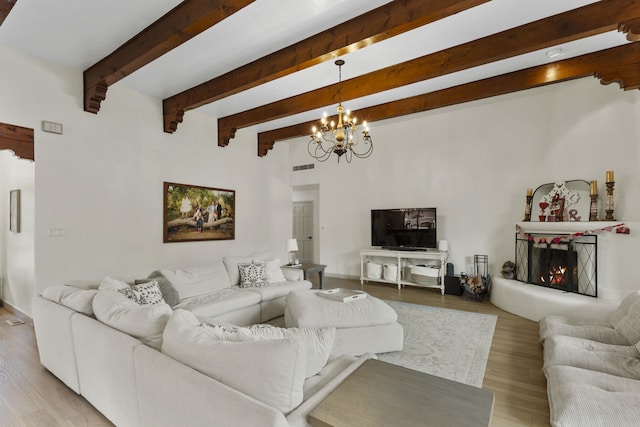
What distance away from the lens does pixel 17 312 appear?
429 cm

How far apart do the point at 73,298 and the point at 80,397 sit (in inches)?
28.2

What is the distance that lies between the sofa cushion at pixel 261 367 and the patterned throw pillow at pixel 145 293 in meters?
1.72

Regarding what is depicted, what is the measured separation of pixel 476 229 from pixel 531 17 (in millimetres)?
3477

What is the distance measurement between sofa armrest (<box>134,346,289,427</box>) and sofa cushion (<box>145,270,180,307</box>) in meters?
1.77

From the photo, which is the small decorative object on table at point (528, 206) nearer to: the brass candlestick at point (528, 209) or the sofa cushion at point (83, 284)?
the brass candlestick at point (528, 209)

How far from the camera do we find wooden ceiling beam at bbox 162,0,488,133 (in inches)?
101

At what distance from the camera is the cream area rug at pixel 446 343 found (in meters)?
2.78

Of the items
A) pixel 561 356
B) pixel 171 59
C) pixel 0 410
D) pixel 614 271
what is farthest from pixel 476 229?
pixel 0 410

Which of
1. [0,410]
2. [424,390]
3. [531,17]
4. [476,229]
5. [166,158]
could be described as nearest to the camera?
[424,390]

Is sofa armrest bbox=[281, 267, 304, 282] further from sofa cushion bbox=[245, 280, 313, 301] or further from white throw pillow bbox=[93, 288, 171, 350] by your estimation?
white throw pillow bbox=[93, 288, 171, 350]

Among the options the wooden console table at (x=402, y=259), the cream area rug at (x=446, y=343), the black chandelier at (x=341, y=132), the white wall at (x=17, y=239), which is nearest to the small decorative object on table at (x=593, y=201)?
the cream area rug at (x=446, y=343)

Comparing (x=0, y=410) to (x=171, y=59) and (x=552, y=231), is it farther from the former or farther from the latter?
(x=552, y=231)

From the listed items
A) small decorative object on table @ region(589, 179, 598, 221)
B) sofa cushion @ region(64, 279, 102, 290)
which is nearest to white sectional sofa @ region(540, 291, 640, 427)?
small decorative object on table @ region(589, 179, 598, 221)

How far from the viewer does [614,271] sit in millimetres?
3797
